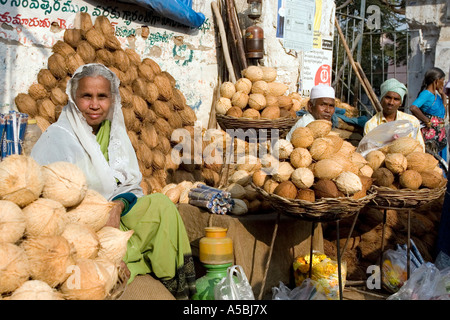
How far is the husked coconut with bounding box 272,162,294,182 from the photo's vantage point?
3146 mm

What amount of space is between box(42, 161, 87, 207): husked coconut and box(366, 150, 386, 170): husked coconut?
7.32ft

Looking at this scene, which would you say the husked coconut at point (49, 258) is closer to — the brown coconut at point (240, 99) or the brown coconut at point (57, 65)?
the brown coconut at point (240, 99)

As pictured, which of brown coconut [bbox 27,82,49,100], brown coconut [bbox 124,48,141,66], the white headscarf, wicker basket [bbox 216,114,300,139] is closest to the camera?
the white headscarf

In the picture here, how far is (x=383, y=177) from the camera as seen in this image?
3488mm

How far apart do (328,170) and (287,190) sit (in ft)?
0.99

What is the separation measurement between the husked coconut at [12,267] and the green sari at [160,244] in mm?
1138

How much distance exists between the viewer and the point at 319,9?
23.5ft

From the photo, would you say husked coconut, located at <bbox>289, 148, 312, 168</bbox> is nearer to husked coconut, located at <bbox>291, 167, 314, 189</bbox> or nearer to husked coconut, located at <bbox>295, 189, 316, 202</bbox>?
husked coconut, located at <bbox>291, 167, 314, 189</bbox>

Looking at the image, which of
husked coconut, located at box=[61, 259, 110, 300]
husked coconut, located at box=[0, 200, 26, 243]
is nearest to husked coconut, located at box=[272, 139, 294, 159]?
husked coconut, located at box=[61, 259, 110, 300]

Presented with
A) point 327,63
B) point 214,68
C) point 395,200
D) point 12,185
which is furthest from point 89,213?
point 327,63

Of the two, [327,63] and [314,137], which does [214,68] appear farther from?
[314,137]

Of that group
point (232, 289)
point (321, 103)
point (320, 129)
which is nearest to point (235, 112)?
point (321, 103)

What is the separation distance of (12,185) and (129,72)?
3.32m

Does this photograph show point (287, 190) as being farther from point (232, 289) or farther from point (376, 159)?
point (376, 159)
